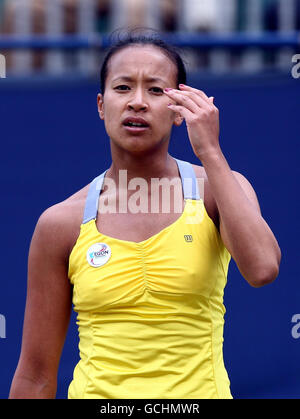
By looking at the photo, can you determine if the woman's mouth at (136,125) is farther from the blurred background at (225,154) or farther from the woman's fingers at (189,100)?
the blurred background at (225,154)

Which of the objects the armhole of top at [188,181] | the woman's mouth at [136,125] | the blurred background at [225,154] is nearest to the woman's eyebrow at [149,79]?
the woman's mouth at [136,125]

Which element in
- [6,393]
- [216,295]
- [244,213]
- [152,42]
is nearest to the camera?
[244,213]

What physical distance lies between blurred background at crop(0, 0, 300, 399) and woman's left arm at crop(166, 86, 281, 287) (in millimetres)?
1563

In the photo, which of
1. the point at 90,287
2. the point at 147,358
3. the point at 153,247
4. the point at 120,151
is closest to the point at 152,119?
the point at 120,151

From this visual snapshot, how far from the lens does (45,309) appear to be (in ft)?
6.72

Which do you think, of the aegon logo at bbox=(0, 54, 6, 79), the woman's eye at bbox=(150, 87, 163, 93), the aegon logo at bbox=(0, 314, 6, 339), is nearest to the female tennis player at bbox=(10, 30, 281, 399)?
the woman's eye at bbox=(150, 87, 163, 93)

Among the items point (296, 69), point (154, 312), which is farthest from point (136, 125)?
point (296, 69)

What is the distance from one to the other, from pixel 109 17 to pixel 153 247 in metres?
2.72

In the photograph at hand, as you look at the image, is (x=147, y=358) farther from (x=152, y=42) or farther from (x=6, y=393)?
(x=6, y=393)

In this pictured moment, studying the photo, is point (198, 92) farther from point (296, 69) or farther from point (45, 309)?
point (296, 69)

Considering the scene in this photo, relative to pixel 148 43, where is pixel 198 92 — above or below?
below

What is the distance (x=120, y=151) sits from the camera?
6.66 feet

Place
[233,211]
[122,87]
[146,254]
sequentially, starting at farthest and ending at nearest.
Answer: [122,87] → [146,254] → [233,211]

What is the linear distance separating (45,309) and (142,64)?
68cm
